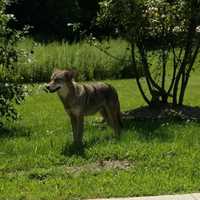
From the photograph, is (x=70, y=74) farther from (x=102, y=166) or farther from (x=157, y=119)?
(x=157, y=119)

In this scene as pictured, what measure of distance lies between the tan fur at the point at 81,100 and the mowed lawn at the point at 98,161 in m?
0.27

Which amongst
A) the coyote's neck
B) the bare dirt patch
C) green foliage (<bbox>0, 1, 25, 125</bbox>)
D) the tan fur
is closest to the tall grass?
green foliage (<bbox>0, 1, 25, 125</bbox>)

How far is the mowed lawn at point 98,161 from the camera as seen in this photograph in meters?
7.21

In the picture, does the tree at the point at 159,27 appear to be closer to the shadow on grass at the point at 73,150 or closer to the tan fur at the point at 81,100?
the tan fur at the point at 81,100

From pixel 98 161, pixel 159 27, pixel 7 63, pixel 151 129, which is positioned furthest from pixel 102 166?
pixel 159 27

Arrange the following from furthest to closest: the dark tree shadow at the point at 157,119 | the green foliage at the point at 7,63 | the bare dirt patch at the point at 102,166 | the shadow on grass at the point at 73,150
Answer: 1. the green foliage at the point at 7,63
2. the dark tree shadow at the point at 157,119
3. the shadow on grass at the point at 73,150
4. the bare dirt patch at the point at 102,166

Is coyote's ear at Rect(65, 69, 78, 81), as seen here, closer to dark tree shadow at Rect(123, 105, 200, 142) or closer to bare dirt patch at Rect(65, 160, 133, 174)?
bare dirt patch at Rect(65, 160, 133, 174)

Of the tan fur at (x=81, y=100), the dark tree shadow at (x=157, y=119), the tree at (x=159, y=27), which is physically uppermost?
the tree at (x=159, y=27)

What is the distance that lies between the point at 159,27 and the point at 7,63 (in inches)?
121

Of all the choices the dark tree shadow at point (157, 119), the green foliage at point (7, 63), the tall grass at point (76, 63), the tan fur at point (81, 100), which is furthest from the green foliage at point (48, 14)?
the tan fur at point (81, 100)

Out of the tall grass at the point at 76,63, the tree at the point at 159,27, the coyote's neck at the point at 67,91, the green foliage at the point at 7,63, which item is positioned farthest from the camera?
the tall grass at the point at 76,63

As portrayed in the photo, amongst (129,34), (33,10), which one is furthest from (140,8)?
(33,10)

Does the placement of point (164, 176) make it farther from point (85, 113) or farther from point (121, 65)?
point (121, 65)

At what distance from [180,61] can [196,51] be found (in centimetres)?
43
